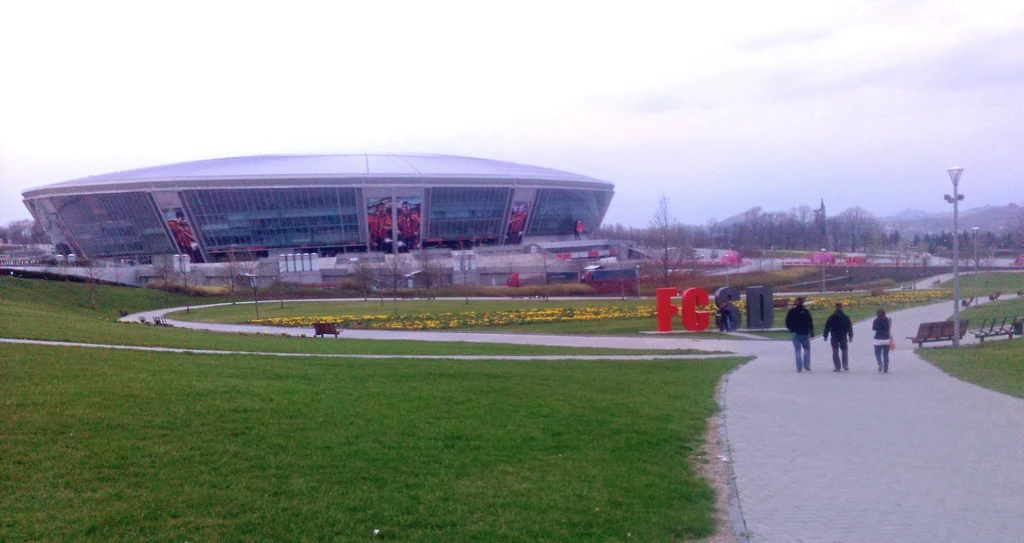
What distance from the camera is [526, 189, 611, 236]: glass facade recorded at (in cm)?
9281

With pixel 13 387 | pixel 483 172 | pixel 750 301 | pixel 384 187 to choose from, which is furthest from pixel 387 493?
pixel 483 172

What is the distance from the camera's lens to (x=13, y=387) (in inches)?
359

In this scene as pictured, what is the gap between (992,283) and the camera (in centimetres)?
5369

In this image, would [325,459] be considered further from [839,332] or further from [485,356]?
[839,332]

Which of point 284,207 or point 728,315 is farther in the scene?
point 284,207

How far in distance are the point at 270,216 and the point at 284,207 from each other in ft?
5.55

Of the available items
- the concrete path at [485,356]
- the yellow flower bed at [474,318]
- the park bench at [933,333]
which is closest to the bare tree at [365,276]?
the yellow flower bed at [474,318]

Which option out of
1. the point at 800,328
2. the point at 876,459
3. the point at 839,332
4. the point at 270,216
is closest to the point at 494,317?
the point at 800,328

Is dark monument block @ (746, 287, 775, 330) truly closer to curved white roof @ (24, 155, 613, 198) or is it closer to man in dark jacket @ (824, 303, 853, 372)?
man in dark jacket @ (824, 303, 853, 372)

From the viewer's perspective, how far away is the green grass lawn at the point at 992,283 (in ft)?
168

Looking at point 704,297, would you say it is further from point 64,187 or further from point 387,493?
point 64,187

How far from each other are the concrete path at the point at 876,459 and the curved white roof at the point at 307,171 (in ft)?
227

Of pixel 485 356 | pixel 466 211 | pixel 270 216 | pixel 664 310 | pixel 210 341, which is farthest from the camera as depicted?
pixel 466 211

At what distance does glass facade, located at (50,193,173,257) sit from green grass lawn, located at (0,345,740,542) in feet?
241
